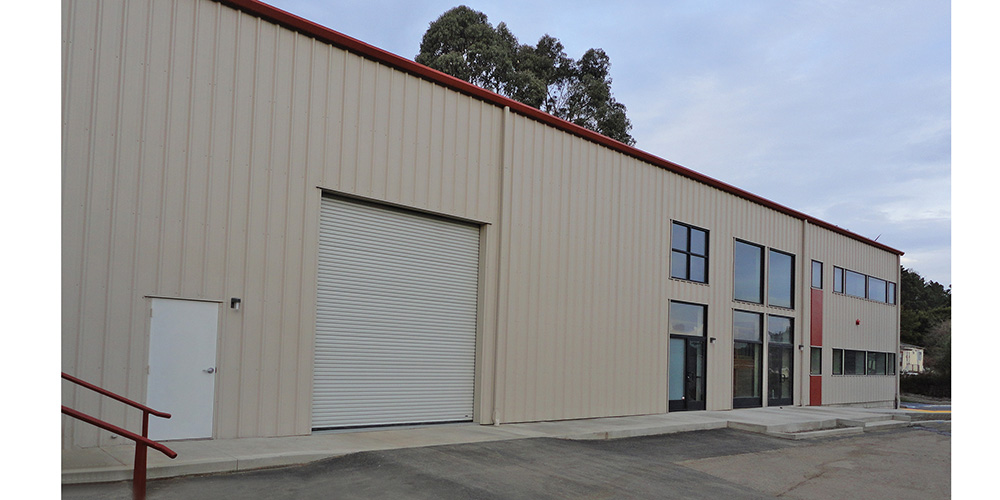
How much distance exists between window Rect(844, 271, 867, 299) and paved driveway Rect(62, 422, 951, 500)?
46.7 ft

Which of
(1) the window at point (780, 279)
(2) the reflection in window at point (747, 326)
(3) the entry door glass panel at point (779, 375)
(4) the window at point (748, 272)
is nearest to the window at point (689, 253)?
(4) the window at point (748, 272)

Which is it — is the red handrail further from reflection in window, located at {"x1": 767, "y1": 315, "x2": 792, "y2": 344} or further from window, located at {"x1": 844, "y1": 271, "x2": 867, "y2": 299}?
window, located at {"x1": 844, "y1": 271, "x2": 867, "y2": 299}

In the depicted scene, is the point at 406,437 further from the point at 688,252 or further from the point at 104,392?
the point at 688,252

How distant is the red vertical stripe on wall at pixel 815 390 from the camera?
24656 millimetres

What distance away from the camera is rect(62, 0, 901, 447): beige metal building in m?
9.34

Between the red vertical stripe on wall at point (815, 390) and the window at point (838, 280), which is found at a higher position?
the window at point (838, 280)

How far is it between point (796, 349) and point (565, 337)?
472 inches

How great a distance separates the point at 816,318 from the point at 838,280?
2808 millimetres

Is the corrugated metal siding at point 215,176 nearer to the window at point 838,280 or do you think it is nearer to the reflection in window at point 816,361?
the reflection in window at point 816,361

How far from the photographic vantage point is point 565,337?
1549 cm

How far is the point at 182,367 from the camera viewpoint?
9.83 m

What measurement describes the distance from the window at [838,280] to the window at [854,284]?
284 mm

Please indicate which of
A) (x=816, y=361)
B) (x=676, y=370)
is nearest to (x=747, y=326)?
(x=676, y=370)

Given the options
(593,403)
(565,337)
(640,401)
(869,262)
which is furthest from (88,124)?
(869,262)
